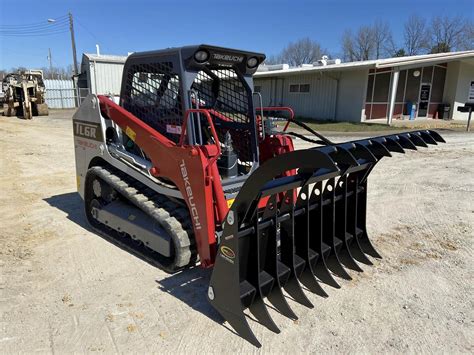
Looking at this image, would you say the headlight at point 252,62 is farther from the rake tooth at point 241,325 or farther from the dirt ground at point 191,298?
the rake tooth at point 241,325

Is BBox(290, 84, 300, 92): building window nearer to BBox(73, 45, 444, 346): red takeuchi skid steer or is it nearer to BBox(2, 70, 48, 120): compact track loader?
BBox(2, 70, 48, 120): compact track loader

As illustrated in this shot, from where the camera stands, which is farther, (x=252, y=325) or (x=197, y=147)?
(x=197, y=147)

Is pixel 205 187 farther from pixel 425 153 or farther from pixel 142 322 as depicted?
pixel 425 153

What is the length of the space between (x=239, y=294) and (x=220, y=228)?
2.44ft

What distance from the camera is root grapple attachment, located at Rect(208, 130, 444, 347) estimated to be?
2.76 metres

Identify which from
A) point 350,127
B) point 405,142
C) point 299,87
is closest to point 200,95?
point 405,142

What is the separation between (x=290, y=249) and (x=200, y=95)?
2.04 meters

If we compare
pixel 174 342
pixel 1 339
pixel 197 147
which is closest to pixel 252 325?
pixel 174 342

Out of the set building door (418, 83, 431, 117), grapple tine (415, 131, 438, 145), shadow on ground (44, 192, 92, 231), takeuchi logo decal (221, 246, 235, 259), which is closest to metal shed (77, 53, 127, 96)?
building door (418, 83, 431, 117)

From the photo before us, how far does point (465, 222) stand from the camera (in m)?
5.35

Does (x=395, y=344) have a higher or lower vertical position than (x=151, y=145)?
lower

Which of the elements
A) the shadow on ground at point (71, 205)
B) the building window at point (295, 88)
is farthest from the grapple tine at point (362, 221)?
the building window at point (295, 88)

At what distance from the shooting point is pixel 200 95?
437 cm

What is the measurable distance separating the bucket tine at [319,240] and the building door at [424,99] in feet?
67.1
